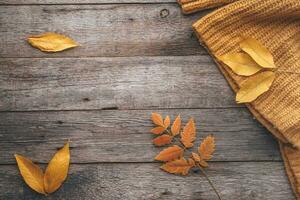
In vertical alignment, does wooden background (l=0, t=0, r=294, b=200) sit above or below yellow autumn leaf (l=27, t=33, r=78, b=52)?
below

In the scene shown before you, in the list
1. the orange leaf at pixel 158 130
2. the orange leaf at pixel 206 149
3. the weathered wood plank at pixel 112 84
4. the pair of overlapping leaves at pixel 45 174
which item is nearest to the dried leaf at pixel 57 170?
the pair of overlapping leaves at pixel 45 174

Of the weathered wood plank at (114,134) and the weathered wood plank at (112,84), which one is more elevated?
the weathered wood plank at (112,84)

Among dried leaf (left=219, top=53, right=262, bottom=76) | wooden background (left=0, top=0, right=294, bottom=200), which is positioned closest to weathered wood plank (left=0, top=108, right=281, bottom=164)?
wooden background (left=0, top=0, right=294, bottom=200)

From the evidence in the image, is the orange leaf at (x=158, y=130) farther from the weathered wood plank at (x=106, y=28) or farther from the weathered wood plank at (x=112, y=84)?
the weathered wood plank at (x=106, y=28)

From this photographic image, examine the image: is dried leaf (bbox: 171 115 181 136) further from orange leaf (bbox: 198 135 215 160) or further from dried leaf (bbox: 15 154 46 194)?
dried leaf (bbox: 15 154 46 194)

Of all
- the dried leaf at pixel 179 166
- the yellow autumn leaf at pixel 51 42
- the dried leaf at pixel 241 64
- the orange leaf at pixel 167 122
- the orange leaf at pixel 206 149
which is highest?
the yellow autumn leaf at pixel 51 42

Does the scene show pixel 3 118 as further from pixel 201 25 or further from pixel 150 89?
pixel 201 25

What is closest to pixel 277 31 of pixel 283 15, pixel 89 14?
pixel 283 15

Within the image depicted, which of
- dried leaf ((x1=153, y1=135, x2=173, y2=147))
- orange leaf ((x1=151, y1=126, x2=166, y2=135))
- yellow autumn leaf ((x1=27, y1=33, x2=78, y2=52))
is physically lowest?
dried leaf ((x1=153, y1=135, x2=173, y2=147))
